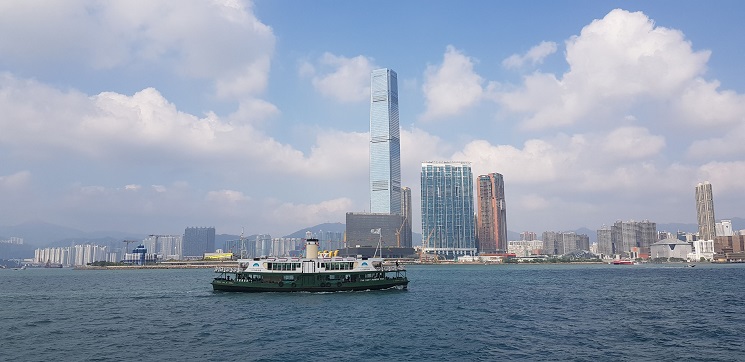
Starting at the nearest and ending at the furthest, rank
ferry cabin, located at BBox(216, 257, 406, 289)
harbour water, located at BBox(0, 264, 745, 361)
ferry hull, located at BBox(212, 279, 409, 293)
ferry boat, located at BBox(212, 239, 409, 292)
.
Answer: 1. harbour water, located at BBox(0, 264, 745, 361)
2. ferry hull, located at BBox(212, 279, 409, 293)
3. ferry boat, located at BBox(212, 239, 409, 292)
4. ferry cabin, located at BBox(216, 257, 406, 289)

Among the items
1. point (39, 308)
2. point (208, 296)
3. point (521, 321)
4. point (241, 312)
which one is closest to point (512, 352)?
point (521, 321)

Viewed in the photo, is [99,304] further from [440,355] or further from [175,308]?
[440,355]

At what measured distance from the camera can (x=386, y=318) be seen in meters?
55.3

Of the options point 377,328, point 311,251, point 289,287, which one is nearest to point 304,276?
point 289,287

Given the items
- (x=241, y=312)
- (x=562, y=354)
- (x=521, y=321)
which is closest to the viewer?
(x=562, y=354)

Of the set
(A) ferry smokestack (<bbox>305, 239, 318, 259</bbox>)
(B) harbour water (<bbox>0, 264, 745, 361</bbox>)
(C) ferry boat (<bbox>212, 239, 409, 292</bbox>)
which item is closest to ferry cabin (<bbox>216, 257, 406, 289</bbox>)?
(C) ferry boat (<bbox>212, 239, 409, 292</bbox>)

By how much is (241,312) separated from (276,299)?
1372cm

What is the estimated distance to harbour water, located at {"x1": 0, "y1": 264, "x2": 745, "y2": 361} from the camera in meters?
37.2

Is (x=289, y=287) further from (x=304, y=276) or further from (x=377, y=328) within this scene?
(x=377, y=328)

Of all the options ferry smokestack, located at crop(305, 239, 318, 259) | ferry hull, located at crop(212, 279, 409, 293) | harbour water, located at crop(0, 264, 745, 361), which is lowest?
harbour water, located at crop(0, 264, 745, 361)

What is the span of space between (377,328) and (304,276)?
3469cm

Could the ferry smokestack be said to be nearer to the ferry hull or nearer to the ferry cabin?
the ferry cabin

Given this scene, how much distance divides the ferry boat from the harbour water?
15.9 ft

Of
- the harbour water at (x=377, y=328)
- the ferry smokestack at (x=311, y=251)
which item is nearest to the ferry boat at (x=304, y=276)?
the ferry smokestack at (x=311, y=251)
